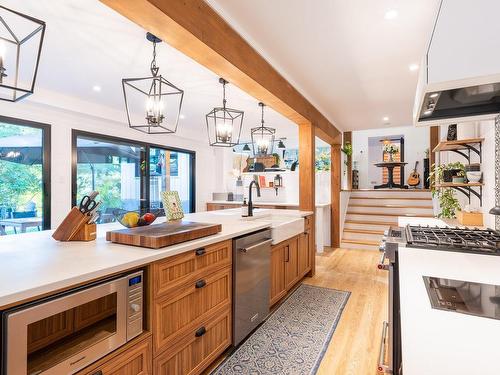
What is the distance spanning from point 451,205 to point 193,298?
116 inches

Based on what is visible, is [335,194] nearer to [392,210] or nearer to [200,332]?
[392,210]

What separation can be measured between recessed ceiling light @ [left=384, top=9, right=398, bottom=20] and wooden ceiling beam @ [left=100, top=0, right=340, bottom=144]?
1.03 metres

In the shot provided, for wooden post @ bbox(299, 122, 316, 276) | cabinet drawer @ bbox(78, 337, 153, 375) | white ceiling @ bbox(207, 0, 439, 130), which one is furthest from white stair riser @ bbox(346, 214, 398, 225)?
cabinet drawer @ bbox(78, 337, 153, 375)

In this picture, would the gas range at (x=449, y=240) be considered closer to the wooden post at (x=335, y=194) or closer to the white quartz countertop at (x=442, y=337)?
the white quartz countertop at (x=442, y=337)

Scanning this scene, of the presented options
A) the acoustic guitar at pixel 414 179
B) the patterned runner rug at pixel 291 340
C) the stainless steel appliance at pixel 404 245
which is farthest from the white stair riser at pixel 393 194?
the stainless steel appliance at pixel 404 245

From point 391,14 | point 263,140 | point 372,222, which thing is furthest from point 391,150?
point 391,14

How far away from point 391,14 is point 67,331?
2698mm

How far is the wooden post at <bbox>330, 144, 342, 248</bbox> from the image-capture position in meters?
5.91

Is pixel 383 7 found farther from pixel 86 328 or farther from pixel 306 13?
pixel 86 328

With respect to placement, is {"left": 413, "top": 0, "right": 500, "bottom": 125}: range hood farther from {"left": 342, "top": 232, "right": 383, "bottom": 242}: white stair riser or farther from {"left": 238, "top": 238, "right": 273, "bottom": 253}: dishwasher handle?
{"left": 342, "top": 232, "right": 383, "bottom": 242}: white stair riser

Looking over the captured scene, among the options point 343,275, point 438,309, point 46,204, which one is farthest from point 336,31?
point 46,204

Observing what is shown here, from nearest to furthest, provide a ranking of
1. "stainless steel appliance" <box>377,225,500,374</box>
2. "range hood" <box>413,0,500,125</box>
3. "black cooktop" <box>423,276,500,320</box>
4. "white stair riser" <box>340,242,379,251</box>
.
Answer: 1. "black cooktop" <box>423,276,500,320</box>
2. "range hood" <box>413,0,500,125</box>
3. "stainless steel appliance" <box>377,225,500,374</box>
4. "white stair riser" <box>340,242,379,251</box>

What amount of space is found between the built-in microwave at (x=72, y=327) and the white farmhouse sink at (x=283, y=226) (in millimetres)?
1558

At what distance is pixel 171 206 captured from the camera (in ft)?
7.17
